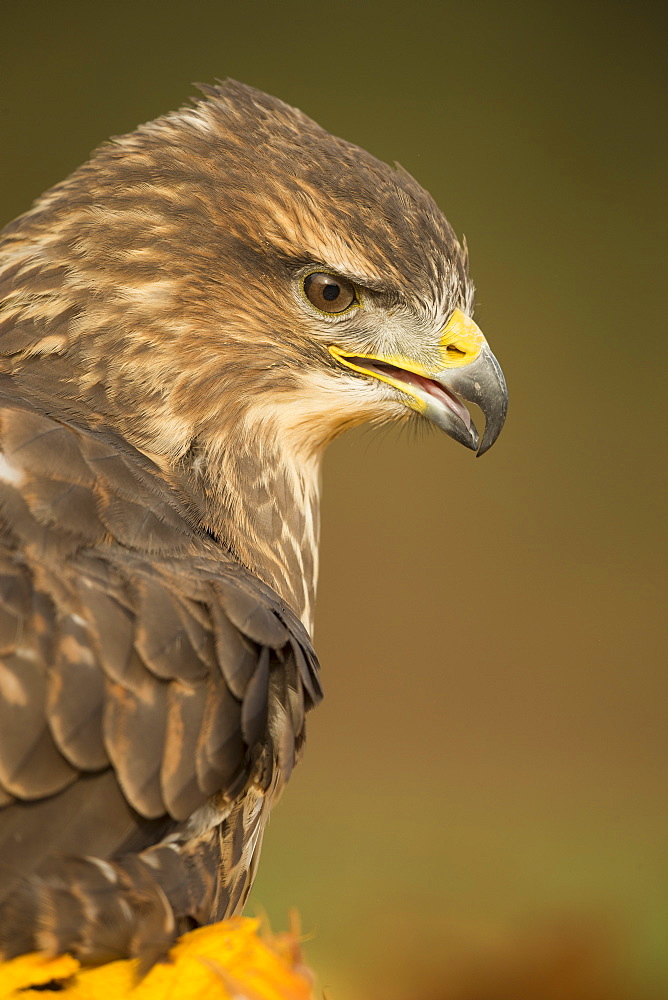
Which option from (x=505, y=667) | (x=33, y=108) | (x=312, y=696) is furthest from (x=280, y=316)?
(x=505, y=667)

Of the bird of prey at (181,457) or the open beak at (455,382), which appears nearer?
the bird of prey at (181,457)

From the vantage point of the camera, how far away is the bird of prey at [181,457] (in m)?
0.95

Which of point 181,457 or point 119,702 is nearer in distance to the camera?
point 119,702

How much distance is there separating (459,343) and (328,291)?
20 centimetres

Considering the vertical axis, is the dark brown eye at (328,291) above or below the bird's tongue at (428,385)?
above

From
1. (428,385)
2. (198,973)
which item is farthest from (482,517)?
(198,973)

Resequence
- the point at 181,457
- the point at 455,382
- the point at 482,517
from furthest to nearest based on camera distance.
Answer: the point at 482,517 < the point at 455,382 < the point at 181,457

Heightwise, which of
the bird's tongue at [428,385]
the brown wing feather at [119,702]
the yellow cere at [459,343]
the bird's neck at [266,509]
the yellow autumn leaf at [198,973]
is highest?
the yellow cere at [459,343]

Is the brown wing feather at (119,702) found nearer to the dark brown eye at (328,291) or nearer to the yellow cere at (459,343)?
the dark brown eye at (328,291)

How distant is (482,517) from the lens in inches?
135

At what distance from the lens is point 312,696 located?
1.16 m

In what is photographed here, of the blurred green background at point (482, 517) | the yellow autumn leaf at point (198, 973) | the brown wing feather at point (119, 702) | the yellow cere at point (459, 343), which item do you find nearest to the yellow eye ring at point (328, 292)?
the yellow cere at point (459, 343)

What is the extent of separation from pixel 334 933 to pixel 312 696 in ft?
7.67

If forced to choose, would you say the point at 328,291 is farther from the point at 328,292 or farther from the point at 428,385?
the point at 428,385
